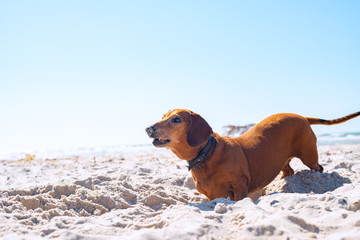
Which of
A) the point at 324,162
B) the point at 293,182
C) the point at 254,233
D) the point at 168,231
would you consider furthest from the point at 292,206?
the point at 324,162

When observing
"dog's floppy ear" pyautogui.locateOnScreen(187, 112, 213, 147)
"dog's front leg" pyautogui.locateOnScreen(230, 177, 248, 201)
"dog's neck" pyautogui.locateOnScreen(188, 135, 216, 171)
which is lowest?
"dog's front leg" pyautogui.locateOnScreen(230, 177, 248, 201)

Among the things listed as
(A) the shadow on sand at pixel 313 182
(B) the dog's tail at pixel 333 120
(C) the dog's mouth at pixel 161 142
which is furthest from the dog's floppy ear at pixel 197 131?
(B) the dog's tail at pixel 333 120

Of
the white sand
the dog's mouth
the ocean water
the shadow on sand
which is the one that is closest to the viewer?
the white sand

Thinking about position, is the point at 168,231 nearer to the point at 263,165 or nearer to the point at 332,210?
the point at 332,210

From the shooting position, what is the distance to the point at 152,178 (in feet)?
17.3

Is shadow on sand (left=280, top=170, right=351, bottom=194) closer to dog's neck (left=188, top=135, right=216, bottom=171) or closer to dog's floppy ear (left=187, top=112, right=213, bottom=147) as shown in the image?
dog's neck (left=188, top=135, right=216, bottom=171)

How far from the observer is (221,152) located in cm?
371

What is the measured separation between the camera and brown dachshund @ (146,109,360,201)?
3604 mm

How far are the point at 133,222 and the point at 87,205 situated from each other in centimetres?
113

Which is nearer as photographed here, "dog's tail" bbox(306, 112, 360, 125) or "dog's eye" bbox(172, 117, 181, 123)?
"dog's eye" bbox(172, 117, 181, 123)

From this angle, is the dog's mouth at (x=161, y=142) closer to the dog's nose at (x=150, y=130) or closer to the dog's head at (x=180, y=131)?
the dog's head at (x=180, y=131)

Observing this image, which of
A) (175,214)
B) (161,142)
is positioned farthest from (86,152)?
(175,214)

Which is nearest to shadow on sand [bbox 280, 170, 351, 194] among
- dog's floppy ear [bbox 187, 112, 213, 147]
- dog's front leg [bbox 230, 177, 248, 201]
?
dog's front leg [bbox 230, 177, 248, 201]

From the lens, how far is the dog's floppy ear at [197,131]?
359cm
